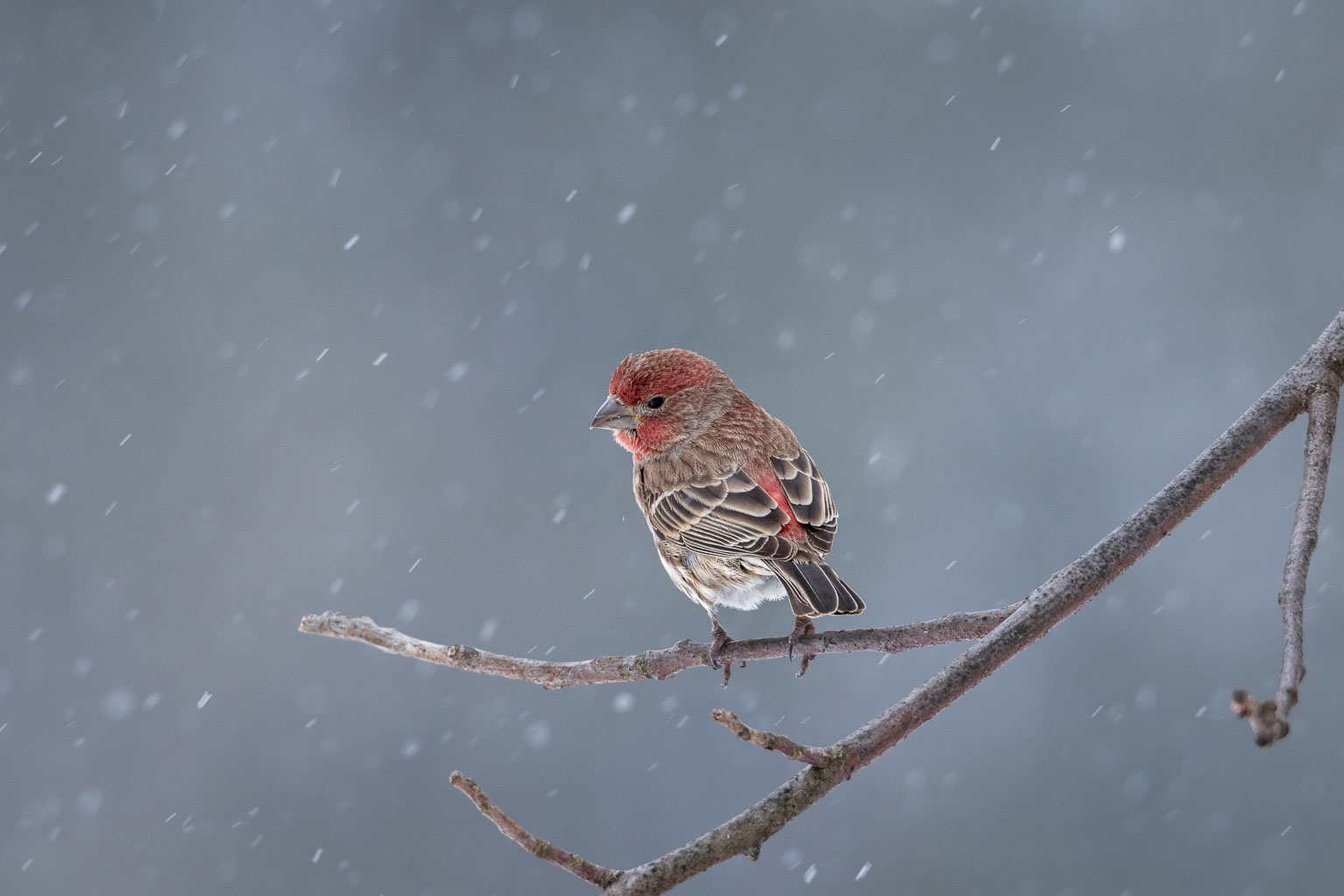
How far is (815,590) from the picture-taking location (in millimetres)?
2047

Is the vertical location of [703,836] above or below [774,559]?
below

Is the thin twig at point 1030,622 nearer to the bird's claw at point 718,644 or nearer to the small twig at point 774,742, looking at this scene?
the small twig at point 774,742

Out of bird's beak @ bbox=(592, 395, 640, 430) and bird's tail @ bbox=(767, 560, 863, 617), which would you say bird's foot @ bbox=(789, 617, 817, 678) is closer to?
bird's tail @ bbox=(767, 560, 863, 617)

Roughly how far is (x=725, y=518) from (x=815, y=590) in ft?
1.25

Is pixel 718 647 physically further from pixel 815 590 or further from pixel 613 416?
pixel 613 416

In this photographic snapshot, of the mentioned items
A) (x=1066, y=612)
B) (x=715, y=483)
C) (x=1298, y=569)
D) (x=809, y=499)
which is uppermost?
(x=715, y=483)

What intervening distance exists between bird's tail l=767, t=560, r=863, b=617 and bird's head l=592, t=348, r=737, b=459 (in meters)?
0.39

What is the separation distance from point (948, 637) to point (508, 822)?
83 centimetres

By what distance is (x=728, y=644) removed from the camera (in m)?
2.15

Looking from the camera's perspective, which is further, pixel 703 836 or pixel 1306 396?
pixel 1306 396

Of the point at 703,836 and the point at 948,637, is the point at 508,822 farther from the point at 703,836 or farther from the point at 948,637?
the point at 948,637

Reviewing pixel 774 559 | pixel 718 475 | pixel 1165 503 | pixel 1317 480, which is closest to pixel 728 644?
pixel 774 559

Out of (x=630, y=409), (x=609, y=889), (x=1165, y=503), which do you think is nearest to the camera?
(x=609, y=889)

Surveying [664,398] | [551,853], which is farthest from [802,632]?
[551,853]
